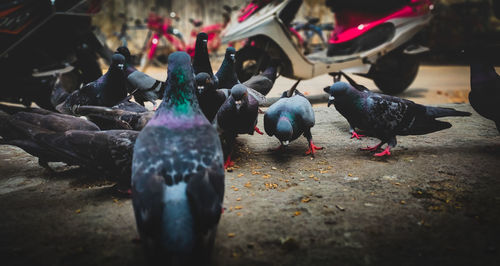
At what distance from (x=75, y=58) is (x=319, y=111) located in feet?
13.4

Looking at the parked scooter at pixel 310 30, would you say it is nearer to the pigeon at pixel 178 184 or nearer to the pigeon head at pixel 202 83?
the pigeon head at pixel 202 83

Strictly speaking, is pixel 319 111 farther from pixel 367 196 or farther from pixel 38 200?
pixel 38 200

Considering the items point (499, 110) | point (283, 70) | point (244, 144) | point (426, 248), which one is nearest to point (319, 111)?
point (283, 70)

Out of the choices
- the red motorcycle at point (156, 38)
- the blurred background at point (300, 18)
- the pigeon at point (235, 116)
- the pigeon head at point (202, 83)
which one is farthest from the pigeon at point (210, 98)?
the blurred background at point (300, 18)

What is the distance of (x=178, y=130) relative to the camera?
1747 millimetres

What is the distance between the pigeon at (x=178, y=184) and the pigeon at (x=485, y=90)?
2.78 meters

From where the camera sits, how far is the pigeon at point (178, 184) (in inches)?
55.1

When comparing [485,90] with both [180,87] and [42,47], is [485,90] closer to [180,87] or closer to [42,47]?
[180,87]

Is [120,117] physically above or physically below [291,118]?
above

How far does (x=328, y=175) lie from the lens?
2.71 metres

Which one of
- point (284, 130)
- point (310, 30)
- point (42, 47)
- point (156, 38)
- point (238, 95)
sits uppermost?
point (156, 38)

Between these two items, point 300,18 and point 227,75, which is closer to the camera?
point 227,75

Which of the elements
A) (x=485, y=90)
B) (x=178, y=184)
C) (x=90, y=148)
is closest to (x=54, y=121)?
(x=90, y=148)

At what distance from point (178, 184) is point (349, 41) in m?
5.98
